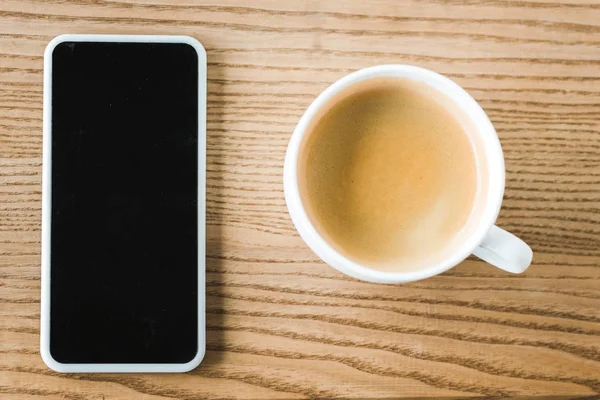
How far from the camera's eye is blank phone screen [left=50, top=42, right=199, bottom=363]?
590 millimetres

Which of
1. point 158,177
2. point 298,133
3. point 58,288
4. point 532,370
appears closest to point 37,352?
point 58,288

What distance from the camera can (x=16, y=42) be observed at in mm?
600

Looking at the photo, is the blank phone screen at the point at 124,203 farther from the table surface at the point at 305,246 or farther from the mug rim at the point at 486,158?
the mug rim at the point at 486,158

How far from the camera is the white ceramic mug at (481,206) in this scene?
0.50 metres

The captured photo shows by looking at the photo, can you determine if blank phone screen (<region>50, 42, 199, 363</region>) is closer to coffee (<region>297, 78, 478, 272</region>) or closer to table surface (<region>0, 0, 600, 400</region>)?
table surface (<region>0, 0, 600, 400</region>)

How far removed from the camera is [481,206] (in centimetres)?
54

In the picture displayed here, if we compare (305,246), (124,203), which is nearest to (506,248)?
(305,246)

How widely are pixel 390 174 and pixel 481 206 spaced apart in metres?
0.08

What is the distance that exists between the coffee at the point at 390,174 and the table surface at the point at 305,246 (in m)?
0.07

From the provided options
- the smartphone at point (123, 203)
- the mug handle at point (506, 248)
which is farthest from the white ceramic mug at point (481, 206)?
the smartphone at point (123, 203)

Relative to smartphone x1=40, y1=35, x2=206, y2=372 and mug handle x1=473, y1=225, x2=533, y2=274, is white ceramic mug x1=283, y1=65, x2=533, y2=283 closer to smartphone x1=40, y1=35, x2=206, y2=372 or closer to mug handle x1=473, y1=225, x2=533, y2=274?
mug handle x1=473, y1=225, x2=533, y2=274

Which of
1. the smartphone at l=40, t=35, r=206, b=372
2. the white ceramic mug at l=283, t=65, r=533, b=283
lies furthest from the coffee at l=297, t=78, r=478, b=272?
the smartphone at l=40, t=35, r=206, b=372

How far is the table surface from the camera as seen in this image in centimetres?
60

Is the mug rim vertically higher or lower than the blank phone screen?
higher
